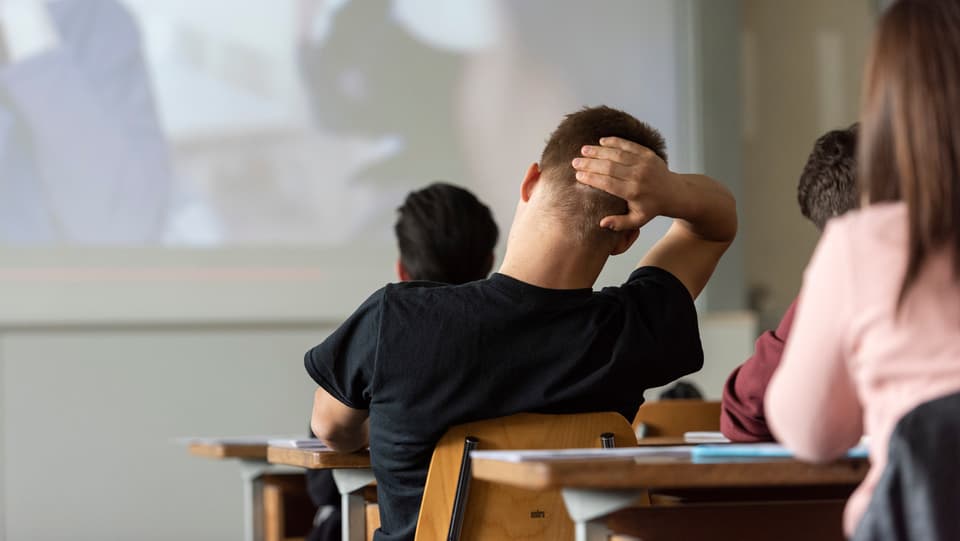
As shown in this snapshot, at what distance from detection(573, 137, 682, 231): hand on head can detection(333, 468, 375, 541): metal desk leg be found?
0.61 metres

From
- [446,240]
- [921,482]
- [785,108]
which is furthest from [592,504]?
[785,108]

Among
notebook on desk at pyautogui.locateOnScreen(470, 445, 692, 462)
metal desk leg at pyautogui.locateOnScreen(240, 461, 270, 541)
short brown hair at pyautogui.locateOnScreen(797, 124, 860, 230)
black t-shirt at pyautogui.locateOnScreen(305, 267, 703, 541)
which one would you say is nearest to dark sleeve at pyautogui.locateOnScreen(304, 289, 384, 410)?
black t-shirt at pyautogui.locateOnScreen(305, 267, 703, 541)

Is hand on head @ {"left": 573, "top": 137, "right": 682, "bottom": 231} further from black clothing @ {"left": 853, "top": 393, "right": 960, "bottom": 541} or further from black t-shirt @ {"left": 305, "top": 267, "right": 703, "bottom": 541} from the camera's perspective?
black clothing @ {"left": 853, "top": 393, "right": 960, "bottom": 541}

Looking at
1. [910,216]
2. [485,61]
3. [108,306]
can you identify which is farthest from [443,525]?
[485,61]

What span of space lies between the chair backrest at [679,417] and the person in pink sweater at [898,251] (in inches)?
65.8

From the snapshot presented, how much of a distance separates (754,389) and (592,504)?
0.76m

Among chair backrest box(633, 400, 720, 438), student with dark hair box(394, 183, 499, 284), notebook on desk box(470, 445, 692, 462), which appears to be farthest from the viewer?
chair backrest box(633, 400, 720, 438)

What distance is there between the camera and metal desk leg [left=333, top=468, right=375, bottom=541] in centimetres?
213

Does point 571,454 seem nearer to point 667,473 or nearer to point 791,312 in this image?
point 667,473

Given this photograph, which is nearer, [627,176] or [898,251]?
[898,251]

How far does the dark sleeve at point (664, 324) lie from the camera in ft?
6.06

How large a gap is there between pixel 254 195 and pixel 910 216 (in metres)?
4.21

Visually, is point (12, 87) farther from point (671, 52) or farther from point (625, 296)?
point (625, 296)

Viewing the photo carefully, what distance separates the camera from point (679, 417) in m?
2.83
